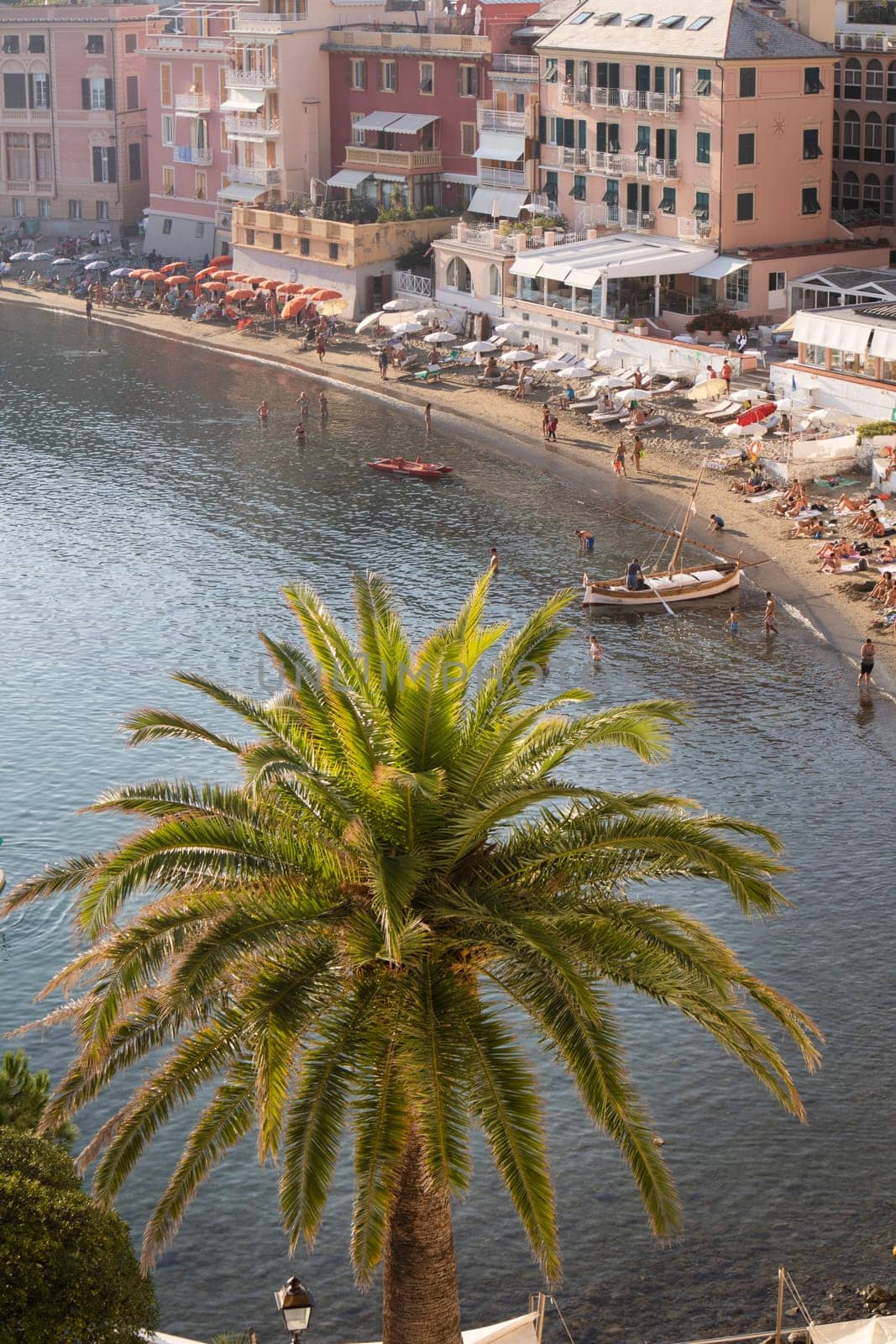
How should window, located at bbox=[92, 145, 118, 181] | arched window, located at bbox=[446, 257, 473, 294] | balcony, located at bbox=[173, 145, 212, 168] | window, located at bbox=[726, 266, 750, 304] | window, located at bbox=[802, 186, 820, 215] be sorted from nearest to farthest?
window, located at bbox=[726, 266, 750, 304]
window, located at bbox=[802, 186, 820, 215]
arched window, located at bbox=[446, 257, 473, 294]
balcony, located at bbox=[173, 145, 212, 168]
window, located at bbox=[92, 145, 118, 181]

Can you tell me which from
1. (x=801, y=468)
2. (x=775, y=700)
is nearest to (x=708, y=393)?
(x=801, y=468)

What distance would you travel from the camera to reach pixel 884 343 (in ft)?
253

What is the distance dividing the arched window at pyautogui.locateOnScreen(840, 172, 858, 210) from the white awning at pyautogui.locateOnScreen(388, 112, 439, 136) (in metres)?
26.7

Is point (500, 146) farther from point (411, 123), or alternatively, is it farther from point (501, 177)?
point (411, 123)

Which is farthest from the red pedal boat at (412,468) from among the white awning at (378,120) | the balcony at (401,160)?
the white awning at (378,120)

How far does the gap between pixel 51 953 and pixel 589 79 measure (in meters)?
69.0

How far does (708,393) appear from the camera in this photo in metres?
85.4

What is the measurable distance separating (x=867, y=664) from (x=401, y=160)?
66.4m

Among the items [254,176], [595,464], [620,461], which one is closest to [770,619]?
[620,461]

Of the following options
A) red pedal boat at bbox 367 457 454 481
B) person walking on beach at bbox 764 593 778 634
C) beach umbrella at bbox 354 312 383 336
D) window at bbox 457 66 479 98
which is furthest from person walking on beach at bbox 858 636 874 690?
window at bbox 457 66 479 98

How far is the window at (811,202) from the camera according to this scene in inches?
3765

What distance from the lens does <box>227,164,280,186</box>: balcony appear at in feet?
399

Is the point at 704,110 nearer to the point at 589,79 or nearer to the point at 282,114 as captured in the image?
the point at 589,79

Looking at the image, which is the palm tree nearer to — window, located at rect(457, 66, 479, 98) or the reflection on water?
the reflection on water
